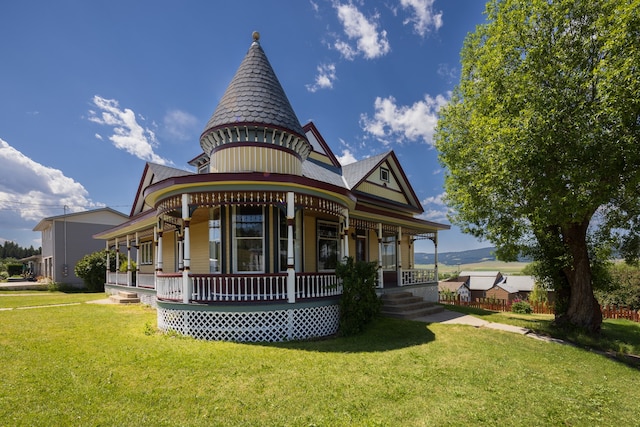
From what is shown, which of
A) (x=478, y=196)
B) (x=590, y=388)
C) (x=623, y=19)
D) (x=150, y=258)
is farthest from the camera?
(x=150, y=258)

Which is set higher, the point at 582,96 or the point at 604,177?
the point at 582,96

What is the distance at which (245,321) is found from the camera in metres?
8.77

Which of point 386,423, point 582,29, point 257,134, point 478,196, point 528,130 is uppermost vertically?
point 582,29

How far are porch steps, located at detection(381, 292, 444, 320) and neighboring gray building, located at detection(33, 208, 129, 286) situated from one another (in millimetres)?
30023

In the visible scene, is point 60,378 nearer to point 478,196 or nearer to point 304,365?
point 304,365

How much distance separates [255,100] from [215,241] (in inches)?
196

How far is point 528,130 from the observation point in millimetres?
8891

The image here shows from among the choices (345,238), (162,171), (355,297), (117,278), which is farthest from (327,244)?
(117,278)

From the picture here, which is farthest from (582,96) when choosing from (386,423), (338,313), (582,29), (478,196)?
(386,423)

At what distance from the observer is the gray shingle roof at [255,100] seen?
11402mm

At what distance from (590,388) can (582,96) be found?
289 inches

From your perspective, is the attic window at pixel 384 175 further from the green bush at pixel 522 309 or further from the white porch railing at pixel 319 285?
the green bush at pixel 522 309

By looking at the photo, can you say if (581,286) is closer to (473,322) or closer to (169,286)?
(473,322)

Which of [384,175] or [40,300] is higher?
[384,175]
